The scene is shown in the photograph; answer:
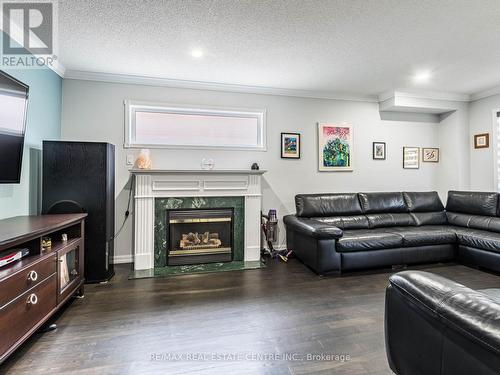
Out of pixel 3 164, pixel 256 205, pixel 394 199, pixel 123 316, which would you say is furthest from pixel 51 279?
pixel 394 199

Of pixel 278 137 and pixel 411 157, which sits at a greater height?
pixel 278 137

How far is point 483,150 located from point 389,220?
81.4 inches

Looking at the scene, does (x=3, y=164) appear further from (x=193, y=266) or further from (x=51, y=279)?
(x=193, y=266)

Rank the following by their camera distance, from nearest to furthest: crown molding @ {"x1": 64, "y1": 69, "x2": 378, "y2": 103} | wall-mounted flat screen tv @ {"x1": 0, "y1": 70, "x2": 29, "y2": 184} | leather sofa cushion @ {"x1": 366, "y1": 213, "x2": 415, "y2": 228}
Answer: wall-mounted flat screen tv @ {"x1": 0, "y1": 70, "x2": 29, "y2": 184}, crown molding @ {"x1": 64, "y1": 69, "x2": 378, "y2": 103}, leather sofa cushion @ {"x1": 366, "y1": 213, "x2": 415, "y2": 228}

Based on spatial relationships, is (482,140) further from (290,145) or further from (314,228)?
(314,228)

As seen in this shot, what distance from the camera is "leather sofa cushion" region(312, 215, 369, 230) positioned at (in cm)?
372

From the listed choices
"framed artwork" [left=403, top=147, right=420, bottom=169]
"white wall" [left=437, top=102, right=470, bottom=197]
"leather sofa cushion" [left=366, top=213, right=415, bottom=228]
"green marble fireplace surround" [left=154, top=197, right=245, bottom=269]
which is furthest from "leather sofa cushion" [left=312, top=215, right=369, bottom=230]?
"white wall" [left=437, top=102, right=470, bottom=197]

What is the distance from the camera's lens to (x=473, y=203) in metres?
3.89

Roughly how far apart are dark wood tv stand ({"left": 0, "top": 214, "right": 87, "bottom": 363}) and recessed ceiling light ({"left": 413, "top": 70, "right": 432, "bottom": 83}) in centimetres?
434

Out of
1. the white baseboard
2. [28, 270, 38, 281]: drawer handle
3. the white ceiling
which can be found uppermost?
the white ceiling

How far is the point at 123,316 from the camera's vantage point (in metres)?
2.16

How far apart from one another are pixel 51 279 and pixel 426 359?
2.39 m

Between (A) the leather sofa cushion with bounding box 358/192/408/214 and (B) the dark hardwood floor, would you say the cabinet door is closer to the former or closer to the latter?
(B) the dark hardwood floor

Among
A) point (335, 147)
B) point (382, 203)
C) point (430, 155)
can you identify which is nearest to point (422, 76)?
point (335, 147)
